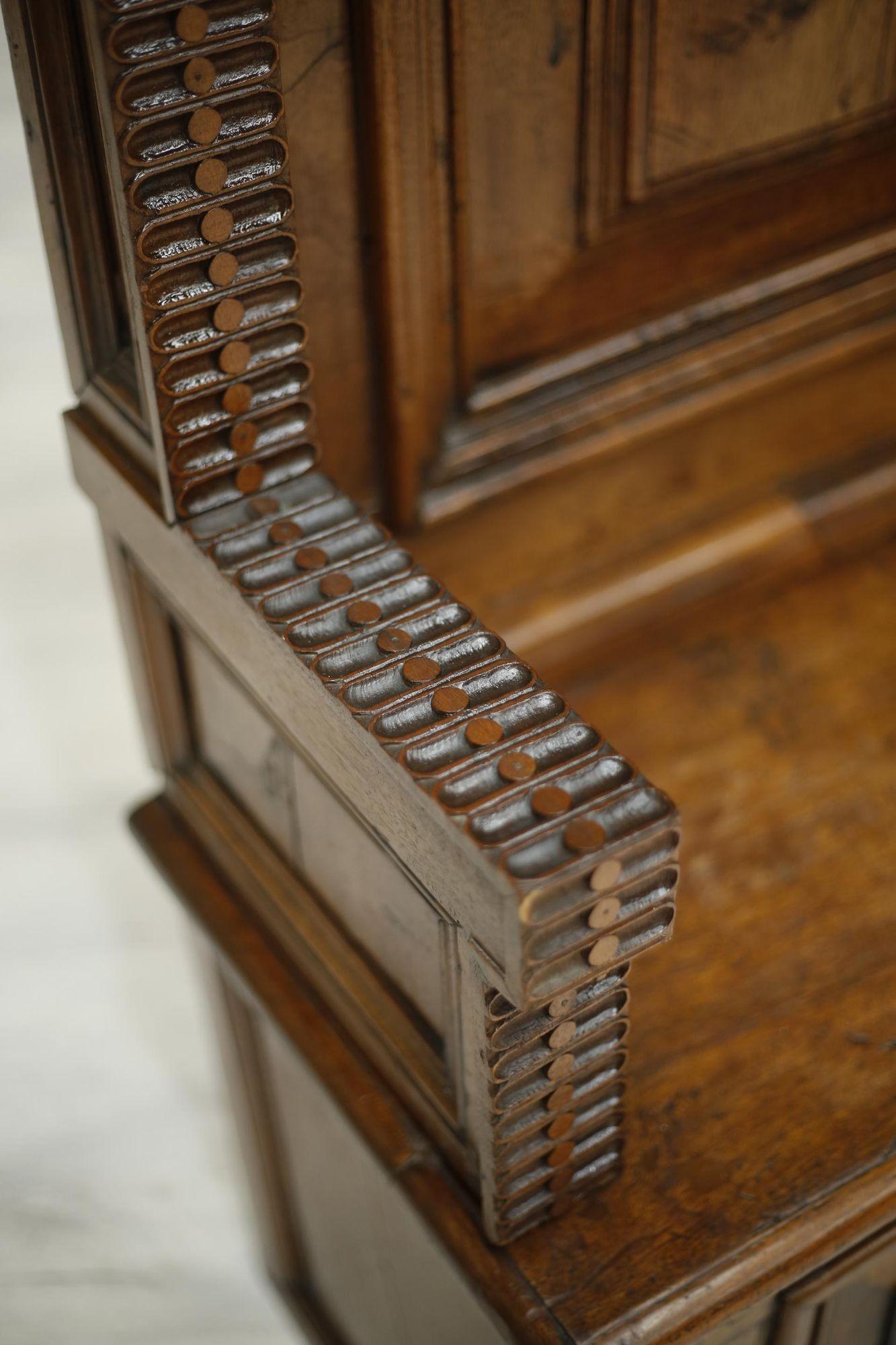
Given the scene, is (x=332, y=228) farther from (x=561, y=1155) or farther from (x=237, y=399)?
(x=561, y=1155)

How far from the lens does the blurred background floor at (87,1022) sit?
141 centimetres

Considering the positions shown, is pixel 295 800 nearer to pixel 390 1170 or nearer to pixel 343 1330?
pixel 390 1170

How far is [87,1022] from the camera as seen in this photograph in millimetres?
1578

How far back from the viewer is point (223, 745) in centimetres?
91

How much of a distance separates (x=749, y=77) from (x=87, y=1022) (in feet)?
3.76

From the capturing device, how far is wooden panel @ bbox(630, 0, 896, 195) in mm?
823

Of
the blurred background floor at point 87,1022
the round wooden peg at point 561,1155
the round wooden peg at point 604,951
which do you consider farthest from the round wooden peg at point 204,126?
the blurred background floor at point 87,1022

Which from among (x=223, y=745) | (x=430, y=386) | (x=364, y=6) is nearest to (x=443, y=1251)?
(x=223, y=745)

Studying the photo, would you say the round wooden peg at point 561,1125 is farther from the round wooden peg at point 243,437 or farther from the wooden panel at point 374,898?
the round wooden peg at point 243,437

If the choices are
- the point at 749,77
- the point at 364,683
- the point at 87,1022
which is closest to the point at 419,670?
the point at 364,683

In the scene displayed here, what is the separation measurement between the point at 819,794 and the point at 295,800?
33 cm

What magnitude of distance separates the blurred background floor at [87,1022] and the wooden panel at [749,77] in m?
0.92

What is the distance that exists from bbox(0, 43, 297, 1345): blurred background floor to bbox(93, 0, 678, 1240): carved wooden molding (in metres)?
0.81

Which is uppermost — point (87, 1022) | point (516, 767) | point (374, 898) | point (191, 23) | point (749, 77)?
point (191, 23)
